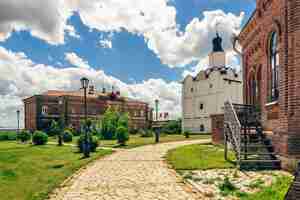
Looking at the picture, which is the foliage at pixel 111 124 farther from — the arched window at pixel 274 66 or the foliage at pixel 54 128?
the arched window at pixel 274 66

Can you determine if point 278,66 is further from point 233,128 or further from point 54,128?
point 54,128

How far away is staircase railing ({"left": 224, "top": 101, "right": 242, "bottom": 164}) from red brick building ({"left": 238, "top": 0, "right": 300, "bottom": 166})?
1298 mm

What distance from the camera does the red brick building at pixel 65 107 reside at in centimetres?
4841

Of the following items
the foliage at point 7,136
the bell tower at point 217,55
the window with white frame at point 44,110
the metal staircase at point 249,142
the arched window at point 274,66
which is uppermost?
the bell tower at point 217,55

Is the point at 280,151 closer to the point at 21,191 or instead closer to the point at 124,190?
the point at 124,190

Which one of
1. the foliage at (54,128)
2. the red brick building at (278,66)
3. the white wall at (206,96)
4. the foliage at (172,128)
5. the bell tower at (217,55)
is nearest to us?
the red brick building at (278,66)

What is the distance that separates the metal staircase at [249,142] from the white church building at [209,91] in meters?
31.3

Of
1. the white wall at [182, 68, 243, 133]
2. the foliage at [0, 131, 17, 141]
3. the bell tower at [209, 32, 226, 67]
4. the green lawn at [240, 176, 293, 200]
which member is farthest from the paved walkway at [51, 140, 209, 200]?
the bell tower at [209, 32, 226, 67]

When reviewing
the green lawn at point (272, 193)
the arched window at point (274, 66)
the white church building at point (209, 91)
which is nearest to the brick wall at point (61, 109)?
the white church building at point (209, 91)

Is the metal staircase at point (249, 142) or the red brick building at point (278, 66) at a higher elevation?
the red brick building at point (278, 66)

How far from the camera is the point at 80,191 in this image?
253 inches

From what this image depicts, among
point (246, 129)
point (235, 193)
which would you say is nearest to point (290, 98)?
point (246, 129)

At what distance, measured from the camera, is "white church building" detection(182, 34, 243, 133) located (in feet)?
144

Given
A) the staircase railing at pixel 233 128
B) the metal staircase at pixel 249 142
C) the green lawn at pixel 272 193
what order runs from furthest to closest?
the staircase railing at pixel 233 128 < the metal staircase at pixel 249 142 < the green lawn at pixel 272 193
